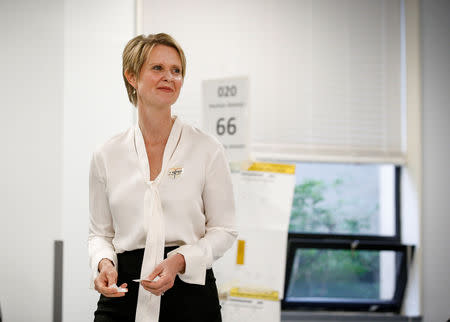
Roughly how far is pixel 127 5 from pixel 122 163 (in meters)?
1.23

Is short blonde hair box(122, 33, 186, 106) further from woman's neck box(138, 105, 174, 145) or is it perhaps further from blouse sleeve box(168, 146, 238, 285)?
blouse sleeve box(168, 146, 238, 285)

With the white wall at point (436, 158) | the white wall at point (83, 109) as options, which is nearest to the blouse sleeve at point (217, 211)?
the white wall at point (83, 109)

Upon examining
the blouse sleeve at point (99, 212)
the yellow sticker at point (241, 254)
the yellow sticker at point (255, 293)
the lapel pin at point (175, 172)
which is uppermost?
the lapel pin at point (175, 172)

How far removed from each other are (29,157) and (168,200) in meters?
0.72

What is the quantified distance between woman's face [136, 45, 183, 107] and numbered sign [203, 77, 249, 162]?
1175 mm

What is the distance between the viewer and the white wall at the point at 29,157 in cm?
175

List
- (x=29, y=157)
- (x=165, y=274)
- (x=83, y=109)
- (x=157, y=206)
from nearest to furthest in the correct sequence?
(x=165, y=274) → (x=157, y=206) → (x=29, y=157) → (x=83, y=109)

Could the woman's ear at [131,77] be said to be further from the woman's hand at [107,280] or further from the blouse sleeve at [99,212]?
the woman's hand at [107,280]

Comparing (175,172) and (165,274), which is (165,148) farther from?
(165,274)

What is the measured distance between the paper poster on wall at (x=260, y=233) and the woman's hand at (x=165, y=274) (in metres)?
1.40

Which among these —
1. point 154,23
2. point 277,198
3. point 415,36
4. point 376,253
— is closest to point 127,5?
point 154,23

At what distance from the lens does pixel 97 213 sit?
147 centimetres

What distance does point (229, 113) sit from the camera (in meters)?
2.62

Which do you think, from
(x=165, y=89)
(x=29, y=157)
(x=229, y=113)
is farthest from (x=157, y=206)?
(x=229, y=113)
